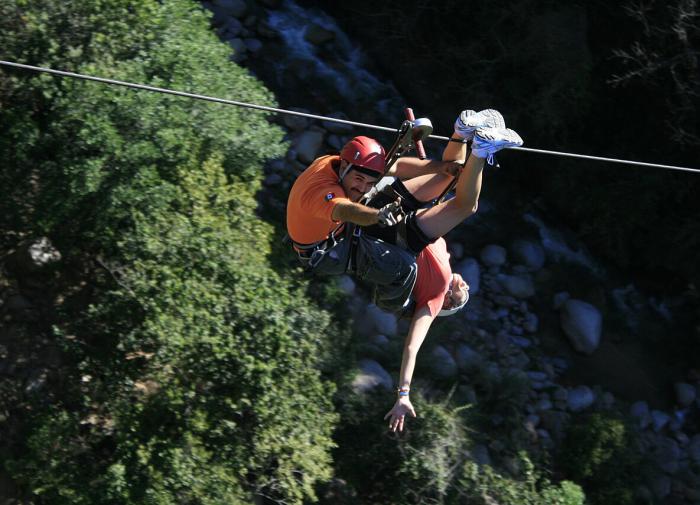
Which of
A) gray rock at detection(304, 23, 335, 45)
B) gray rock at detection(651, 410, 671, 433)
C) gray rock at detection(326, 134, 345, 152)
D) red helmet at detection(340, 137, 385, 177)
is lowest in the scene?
gray rock at detection(651, 410, 671, 433)

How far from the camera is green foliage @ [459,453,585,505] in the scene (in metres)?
9.18

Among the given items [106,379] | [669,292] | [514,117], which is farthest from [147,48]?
[669,292]

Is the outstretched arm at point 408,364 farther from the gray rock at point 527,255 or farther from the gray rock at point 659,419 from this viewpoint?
the gray rock at point 659,419

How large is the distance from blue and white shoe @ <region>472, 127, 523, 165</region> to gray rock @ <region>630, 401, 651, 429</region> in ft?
26.6

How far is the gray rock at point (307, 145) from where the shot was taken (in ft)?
38.7

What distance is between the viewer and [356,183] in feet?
16.5

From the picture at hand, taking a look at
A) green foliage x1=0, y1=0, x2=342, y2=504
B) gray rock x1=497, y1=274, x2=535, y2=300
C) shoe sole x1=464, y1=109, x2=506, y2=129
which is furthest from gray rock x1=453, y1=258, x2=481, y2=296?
shoe sole x1=464, y1=109, x2=506, y2=129

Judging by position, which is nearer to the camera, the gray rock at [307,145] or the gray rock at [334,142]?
the gray rock at [307,145]

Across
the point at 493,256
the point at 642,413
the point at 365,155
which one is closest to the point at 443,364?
the point at 493,256

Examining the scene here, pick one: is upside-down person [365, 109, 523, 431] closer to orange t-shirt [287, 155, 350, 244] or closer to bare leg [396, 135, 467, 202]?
bare leg [396, 135, 467, 202]

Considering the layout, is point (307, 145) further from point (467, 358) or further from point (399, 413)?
point (399, 413)

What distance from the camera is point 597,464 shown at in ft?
34.5

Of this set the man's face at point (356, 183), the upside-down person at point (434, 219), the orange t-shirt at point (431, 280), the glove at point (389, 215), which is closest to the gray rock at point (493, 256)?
the upside-down person at point (434, 219)

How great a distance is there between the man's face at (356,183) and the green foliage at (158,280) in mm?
3056
